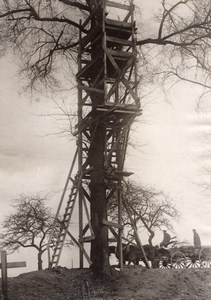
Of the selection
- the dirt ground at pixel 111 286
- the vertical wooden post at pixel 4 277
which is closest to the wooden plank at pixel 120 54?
the dirt ground at pixel 111 286

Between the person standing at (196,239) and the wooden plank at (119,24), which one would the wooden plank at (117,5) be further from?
the person standing at (196,239)

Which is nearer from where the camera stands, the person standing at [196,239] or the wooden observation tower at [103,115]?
the wooden observation tower at [103,115]

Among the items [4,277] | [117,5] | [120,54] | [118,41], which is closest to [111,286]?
[4,277]

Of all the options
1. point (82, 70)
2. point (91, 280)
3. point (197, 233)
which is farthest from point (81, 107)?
point (197, 233)

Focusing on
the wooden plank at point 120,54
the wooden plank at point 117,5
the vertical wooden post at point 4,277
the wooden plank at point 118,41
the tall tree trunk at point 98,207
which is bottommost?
the vertical wooden post at point 4,277

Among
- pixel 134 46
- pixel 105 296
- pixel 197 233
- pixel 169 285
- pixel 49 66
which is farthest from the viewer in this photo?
pixel 197 233

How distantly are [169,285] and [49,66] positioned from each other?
1085 cm

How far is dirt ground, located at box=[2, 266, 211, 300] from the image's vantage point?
40.7 ft

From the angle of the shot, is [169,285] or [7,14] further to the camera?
[7,14]

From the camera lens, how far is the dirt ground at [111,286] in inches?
489

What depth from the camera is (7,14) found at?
16.3m

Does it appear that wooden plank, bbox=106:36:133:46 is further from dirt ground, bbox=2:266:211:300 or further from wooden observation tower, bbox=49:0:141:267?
dirt ground, bbox=2:266:211:300

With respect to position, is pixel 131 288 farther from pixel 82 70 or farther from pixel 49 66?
pixel 49 66

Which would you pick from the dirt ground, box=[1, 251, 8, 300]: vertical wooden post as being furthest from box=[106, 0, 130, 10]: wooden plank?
the dirt ground
